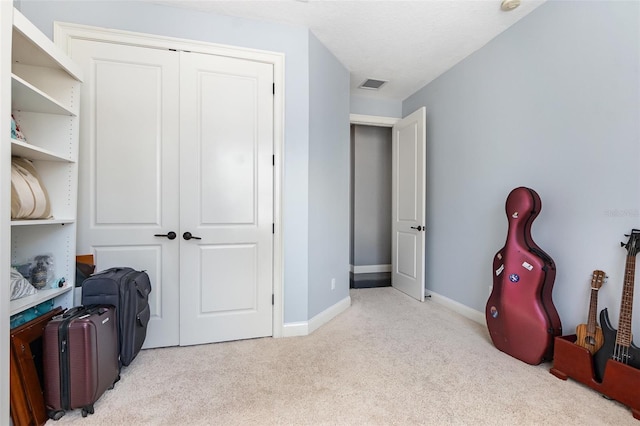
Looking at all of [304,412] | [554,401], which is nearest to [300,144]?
[304,412]

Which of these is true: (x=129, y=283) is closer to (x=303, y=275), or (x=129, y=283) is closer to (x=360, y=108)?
(x=303, y=275)

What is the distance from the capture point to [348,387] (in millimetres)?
1734

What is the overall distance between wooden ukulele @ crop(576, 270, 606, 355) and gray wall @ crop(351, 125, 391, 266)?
3.16 m

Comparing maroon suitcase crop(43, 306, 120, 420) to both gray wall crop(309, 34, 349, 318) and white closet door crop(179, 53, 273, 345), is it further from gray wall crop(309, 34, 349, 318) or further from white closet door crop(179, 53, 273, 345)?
gray wall crop(309, 34, 349, 318)

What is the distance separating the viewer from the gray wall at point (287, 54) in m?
2.11

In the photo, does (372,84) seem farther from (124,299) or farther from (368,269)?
(124,299)

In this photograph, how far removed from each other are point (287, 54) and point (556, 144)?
2.18 m

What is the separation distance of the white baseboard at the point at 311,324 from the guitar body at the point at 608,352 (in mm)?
1871

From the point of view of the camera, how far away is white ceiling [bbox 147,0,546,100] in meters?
2.20

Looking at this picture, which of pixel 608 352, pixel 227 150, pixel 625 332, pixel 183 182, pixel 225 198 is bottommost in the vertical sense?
pixel 608 352

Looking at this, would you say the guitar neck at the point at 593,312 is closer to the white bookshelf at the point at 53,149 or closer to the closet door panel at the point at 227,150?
the closet door panel at the point at 227,150

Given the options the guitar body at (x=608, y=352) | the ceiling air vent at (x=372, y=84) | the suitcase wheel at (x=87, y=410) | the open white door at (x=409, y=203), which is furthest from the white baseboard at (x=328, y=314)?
the ceiling air vent at (x=372, y=84)

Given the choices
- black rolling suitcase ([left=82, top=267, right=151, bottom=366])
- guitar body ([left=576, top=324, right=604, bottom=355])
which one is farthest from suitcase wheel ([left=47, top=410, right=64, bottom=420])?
guitar body ([left=576, top=324, right=604, bottom=355])

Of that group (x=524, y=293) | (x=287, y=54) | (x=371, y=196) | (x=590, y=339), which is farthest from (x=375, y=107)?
(x=590, y=339)
